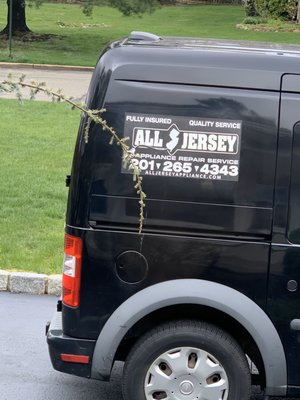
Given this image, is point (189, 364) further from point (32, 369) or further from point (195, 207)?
point (32, 369)

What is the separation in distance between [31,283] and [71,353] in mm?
2589

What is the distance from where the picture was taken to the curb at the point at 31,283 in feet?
21.9

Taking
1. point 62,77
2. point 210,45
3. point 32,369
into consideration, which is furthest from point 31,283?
point 62,77

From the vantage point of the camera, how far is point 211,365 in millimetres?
4137

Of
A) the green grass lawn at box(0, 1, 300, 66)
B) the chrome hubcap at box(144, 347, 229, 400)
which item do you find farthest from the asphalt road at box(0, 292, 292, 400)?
the green grass lawn at box(0, 1, 300, 66)

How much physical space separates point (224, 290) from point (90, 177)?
3.06ft

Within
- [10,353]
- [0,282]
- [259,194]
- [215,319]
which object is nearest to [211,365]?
[215,319]

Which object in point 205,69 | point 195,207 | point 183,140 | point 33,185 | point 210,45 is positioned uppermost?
point 210,45

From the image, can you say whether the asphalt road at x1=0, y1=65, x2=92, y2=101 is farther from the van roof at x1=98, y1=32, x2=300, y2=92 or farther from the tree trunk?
the van roof at x1=98, y1=32, x2=300, y2=92

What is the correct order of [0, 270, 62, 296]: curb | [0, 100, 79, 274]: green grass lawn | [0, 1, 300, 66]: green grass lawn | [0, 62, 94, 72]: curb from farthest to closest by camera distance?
[0, 1, 300, 66]: green grass lawn → [0, 62, 94, 72]: curb → [0, 100, 79, 274]: green grass lawn → [0, 270, 62, 296]: curb

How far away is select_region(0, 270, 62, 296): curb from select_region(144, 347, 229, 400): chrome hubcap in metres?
2.65

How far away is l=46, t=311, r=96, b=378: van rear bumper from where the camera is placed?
417 cm

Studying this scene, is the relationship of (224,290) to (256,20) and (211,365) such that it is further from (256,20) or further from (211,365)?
(256,20)

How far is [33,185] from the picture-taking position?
377 inches
